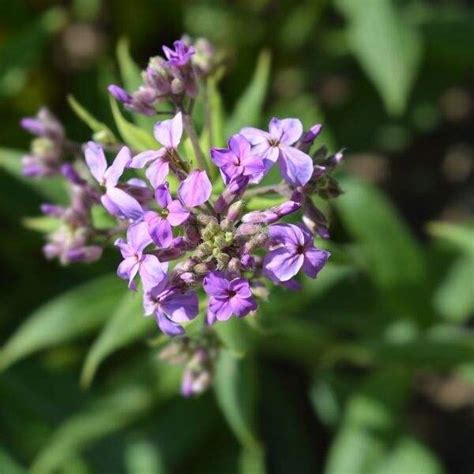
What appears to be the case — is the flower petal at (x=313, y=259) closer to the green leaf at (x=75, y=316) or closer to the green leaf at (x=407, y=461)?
the green leaf at (x=75, y=316)

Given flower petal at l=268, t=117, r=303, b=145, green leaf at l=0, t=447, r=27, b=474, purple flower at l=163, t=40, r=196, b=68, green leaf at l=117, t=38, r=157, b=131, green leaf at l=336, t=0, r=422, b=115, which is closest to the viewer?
flower petal at l=268, t=117, r=303, b=145

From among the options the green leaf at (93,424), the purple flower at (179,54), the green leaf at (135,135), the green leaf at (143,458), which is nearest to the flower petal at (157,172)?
the purple flower at (179,54)

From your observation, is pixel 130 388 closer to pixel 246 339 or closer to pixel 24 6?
pixel 246 339

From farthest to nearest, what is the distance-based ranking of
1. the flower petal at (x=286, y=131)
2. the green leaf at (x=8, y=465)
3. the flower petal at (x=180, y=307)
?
the green leaf at (x=8, y=465) < the flower petal at (x=286, y=131) < the flower petal at (x=180, y=307)

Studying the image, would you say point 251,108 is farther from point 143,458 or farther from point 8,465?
point 8,465

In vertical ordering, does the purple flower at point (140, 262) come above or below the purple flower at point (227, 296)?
above

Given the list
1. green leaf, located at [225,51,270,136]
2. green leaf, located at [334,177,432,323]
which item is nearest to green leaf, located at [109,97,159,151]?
green leaf, located at [225,51,270,136]

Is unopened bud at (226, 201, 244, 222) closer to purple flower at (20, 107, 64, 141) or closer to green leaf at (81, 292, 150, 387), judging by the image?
green leaf at (81, 292, 150, 387)
